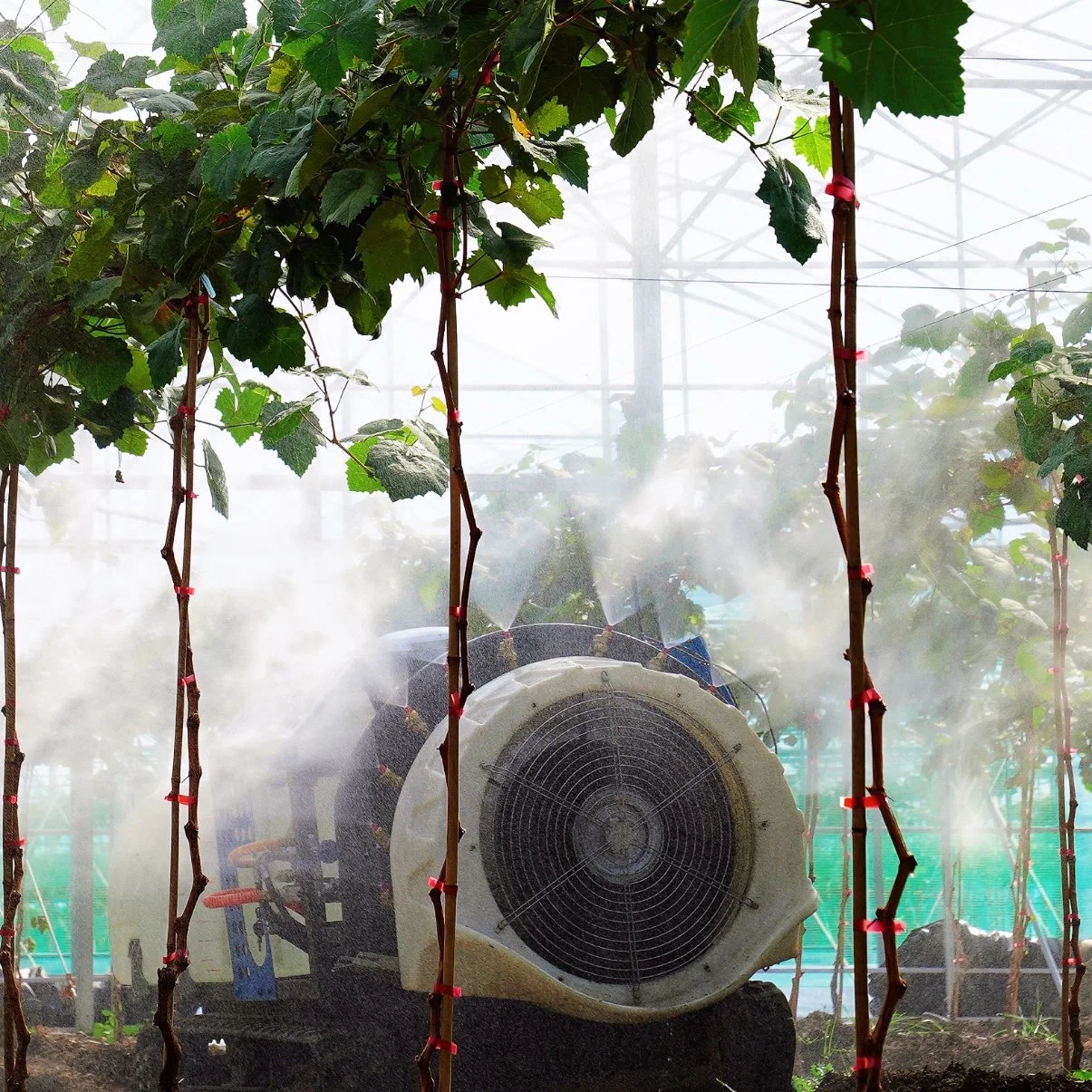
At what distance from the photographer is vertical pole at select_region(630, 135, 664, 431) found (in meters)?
3.38

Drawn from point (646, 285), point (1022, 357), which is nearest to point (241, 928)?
point (1022, 357)

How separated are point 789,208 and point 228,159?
0.38 m

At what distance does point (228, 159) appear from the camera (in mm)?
828

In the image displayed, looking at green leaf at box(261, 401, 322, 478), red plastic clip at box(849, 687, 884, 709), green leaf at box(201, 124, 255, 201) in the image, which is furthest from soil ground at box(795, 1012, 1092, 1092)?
green leaf at box(201, 124, 255, 201)

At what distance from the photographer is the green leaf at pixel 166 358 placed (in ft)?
3.21

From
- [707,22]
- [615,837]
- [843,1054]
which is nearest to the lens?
[707,22]

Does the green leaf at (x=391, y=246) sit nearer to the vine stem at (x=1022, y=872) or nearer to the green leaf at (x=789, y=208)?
the green leaf at (x=789, y=208)

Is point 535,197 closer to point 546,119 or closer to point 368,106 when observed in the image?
point 546,119

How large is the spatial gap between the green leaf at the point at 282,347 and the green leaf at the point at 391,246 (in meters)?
0.11

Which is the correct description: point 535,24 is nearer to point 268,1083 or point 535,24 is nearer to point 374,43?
point 374,43

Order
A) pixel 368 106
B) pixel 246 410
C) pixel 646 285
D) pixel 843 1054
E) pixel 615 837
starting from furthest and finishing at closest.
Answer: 1. pixel 646 285
2. pixel 843 1054
3. pixel 615 837
4. pixel 246 410
5. pixel 368 106

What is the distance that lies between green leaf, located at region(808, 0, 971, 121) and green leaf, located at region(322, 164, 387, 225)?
349 mm

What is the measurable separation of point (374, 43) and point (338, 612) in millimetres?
2715

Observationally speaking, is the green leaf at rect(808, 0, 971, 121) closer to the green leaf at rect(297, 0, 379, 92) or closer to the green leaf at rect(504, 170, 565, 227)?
the green leaf at rect(297, 0, 379, 92)
